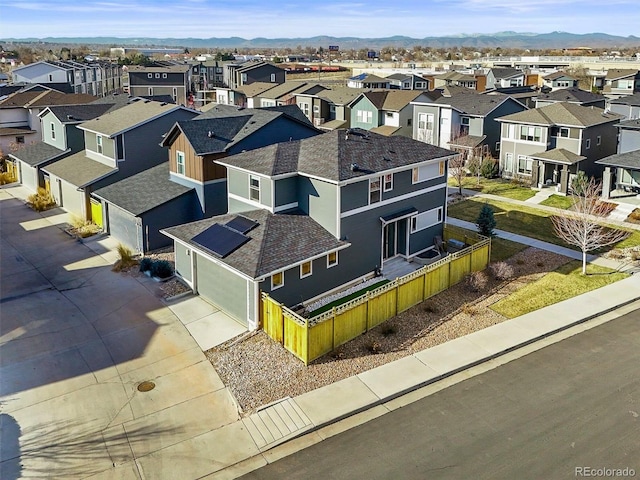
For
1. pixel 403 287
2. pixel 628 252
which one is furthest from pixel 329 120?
pixel 403 287

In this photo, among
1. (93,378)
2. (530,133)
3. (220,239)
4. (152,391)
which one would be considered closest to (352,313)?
(220,239)

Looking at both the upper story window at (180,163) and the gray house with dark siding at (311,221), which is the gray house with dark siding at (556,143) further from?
the upper story window at (180,163)

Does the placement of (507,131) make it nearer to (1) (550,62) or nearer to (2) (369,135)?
(2) (369,135)

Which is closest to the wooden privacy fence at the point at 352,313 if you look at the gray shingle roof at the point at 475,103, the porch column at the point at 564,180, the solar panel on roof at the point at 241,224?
the solar panel on roof at the point at 241,224

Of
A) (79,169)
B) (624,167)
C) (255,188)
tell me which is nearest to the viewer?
(255,188)

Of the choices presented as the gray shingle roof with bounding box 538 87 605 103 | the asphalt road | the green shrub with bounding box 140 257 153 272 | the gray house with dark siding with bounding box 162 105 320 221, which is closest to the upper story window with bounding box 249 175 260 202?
the gray house with dark siding with bounding box 162 105 320 221

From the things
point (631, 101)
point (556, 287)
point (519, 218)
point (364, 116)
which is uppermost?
point (631, 101)

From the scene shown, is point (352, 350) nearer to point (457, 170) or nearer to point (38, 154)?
point (457, 170)

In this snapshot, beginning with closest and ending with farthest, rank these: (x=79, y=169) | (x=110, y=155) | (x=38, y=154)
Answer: (x=110, y=155), (x=79, y=169), (x=38, y=154)
